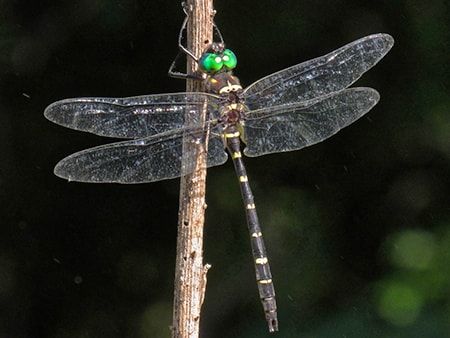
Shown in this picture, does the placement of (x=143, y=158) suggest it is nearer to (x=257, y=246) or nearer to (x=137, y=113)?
(x=137, y=113)

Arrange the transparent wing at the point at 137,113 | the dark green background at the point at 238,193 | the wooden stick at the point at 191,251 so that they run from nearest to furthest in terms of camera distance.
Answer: the wooden stick at the point at 191,251 → the transparent wing at the point at 137,113 → the dark green background at the point at 238,193

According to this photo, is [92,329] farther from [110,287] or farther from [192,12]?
[192,12]

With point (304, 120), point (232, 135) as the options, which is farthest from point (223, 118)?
point (304, 120)

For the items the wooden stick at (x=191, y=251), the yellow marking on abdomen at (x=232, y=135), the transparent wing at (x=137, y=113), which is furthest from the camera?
the yellow marking on abdomen at (x=232, y=135)

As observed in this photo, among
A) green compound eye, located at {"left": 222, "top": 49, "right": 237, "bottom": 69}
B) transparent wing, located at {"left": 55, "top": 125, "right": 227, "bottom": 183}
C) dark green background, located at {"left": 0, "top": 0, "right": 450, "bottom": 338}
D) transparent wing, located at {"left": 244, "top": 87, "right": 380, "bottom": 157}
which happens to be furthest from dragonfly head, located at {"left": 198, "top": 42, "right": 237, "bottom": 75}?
dark green background, located at {"left": 0, "top": 0, "right": 450, "bottom": 338}

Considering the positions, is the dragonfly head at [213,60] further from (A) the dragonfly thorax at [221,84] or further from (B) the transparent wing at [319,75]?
(B) the transparent wing at [319,75]

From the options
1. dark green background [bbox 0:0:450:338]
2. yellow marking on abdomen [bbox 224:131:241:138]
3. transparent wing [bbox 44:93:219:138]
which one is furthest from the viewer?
dark green background [bbox 0:0:450:338]

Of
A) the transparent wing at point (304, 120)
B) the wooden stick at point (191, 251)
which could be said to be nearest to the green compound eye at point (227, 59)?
the wooden stick at point (191, 251)

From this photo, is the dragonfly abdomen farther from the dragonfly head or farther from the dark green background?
the dark green background

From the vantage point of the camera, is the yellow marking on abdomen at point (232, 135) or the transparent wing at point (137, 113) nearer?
the transparent wing at point (137, 113)
